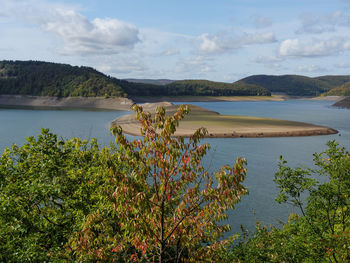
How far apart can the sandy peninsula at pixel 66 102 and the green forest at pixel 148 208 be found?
148m

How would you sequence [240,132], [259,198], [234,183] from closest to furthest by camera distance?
[234,183]
[259,198]
[240,132]

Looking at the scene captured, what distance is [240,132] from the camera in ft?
246

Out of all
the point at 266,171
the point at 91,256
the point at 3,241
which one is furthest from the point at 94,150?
the point at 266,171

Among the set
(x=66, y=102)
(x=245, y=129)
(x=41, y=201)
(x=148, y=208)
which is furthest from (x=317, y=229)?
(x=66, y=102)

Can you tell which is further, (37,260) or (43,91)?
(43,91)

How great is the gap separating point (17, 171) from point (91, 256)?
695cm

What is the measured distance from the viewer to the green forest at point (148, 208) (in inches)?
284

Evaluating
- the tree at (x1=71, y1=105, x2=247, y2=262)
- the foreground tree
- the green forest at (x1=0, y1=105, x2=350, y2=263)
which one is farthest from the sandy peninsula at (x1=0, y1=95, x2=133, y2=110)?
the tree at (x1=71, y1=105, x2=247, y2=262)

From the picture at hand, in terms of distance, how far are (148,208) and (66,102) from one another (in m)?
174

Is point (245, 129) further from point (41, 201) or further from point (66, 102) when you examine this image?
point (66, 102)

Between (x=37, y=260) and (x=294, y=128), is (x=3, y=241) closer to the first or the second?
(x=37, y=260)

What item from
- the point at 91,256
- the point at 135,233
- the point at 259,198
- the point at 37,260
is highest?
the point at 135,233

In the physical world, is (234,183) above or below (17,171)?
above

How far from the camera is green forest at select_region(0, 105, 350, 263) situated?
720 cm
